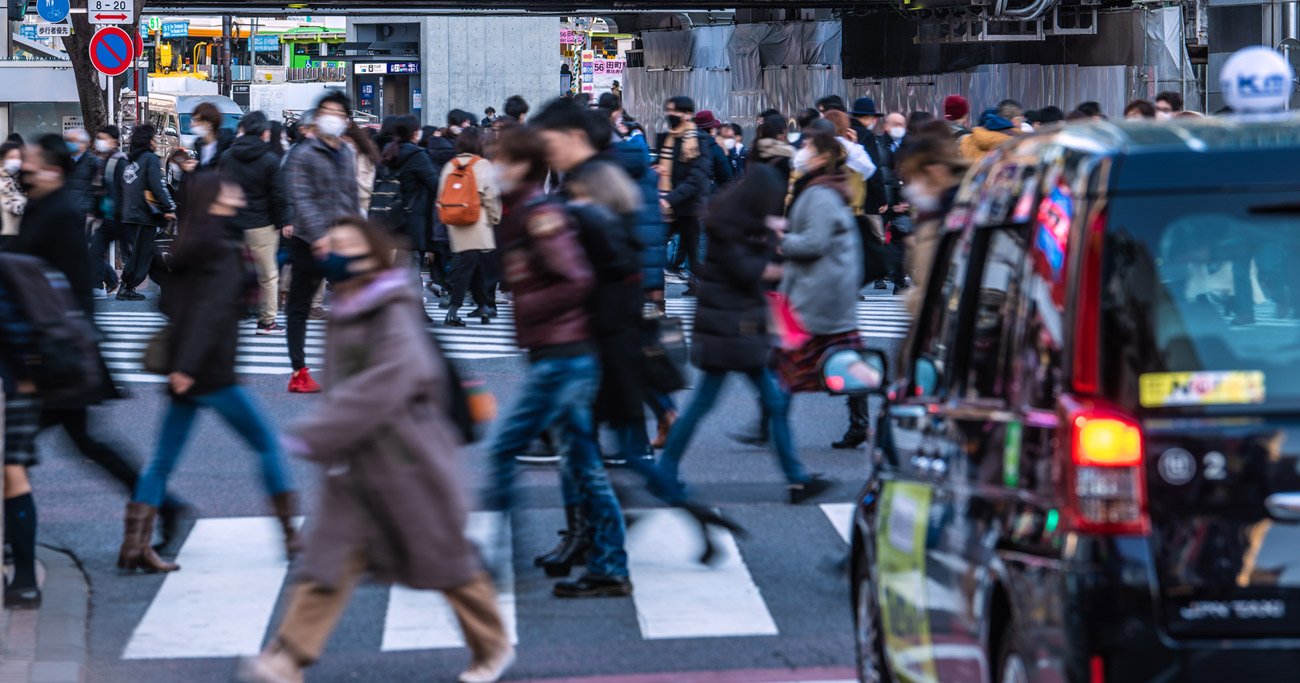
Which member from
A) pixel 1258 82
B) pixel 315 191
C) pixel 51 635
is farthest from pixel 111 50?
pixel 1258 82

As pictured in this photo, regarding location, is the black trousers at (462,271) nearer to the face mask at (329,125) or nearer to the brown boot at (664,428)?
the face mask at (329,125)

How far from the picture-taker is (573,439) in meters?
7.49

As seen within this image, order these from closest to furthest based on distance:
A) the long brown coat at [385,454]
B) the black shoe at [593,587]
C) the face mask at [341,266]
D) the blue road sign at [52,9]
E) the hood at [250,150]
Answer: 1. the long brown coat at [385,454]
2. the face mask at [341,266]
3. the black shoe at [593,587]
4. the hood at [250,150]
5. the blue road sign at [52,9]

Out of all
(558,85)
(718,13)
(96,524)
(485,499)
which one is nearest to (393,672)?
(485,499)

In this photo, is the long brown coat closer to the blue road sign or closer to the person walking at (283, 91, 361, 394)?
the person walking at (283, 91, 361, 394)

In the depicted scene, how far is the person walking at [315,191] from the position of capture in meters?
13.5

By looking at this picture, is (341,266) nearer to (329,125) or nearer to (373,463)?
(373,463)

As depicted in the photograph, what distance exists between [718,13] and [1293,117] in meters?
41.8

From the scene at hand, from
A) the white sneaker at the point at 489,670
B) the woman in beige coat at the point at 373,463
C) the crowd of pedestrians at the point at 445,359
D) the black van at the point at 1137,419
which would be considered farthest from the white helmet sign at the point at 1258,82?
the white sneaker at the point at 489,670

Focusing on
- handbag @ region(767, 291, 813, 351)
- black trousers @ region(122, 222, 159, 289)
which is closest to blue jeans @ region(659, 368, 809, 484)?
handbag @ region(767, 291, 813, 351)

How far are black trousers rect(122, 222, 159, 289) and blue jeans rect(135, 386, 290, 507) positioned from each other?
493 inches

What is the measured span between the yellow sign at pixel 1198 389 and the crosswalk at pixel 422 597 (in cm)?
356

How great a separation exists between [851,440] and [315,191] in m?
4.57

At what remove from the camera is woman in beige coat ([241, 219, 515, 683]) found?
5.80 metres
